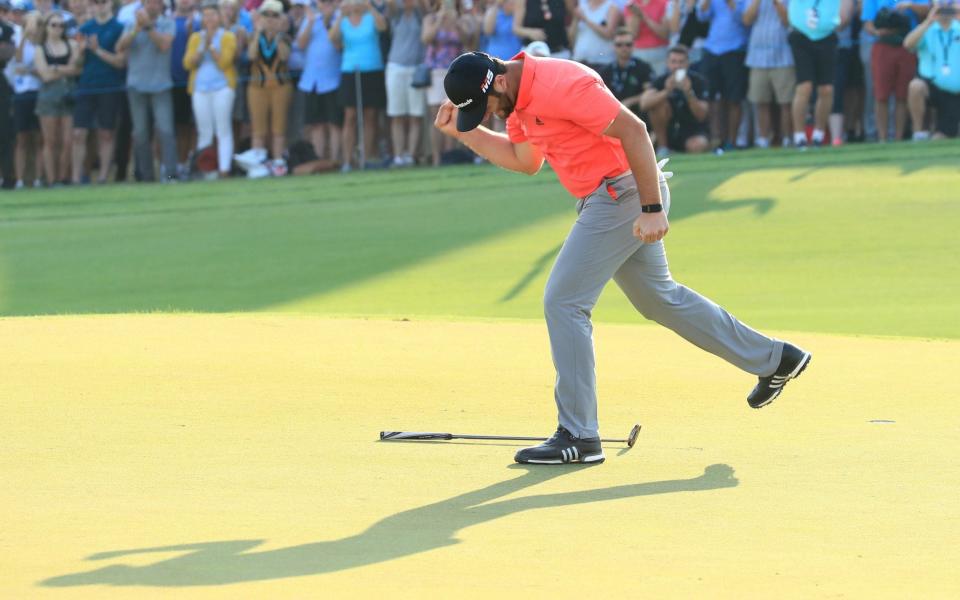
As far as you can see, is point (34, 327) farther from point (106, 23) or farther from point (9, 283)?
point (106, 23)

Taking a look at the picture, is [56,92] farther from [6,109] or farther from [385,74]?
[385,74]

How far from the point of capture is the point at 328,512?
591 cm

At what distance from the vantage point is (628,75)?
65.3 ft

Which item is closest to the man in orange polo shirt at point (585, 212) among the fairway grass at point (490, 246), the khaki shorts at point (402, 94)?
the fairway grass at point (490, 246)

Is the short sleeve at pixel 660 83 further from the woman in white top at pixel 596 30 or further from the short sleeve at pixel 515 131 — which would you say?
the short sleeve at pixel 515 131

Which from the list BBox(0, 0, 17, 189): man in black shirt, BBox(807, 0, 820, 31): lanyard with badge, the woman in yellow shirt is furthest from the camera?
BBox(0, 0, 17, 189): man in black shirt

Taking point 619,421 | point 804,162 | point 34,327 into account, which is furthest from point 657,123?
point 619,421

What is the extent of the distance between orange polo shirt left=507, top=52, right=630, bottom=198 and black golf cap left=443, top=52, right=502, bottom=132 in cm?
15

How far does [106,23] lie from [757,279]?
39.3 feet

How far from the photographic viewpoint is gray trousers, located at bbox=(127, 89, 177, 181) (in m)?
22.9

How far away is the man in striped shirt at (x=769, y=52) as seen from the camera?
19.7 meters

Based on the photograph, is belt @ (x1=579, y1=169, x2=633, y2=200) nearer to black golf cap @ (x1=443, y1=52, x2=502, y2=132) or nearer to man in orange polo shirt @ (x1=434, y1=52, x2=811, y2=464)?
man in orange polo shirt @ (x1=434, y1=52, x2=811, y2=464)

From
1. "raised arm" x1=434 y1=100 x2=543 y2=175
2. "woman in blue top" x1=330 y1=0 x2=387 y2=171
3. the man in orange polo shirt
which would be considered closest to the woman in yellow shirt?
"woman in blue top" x1=330 y1=0 x2=387 y2=171

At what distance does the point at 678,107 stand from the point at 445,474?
46.2 ft
